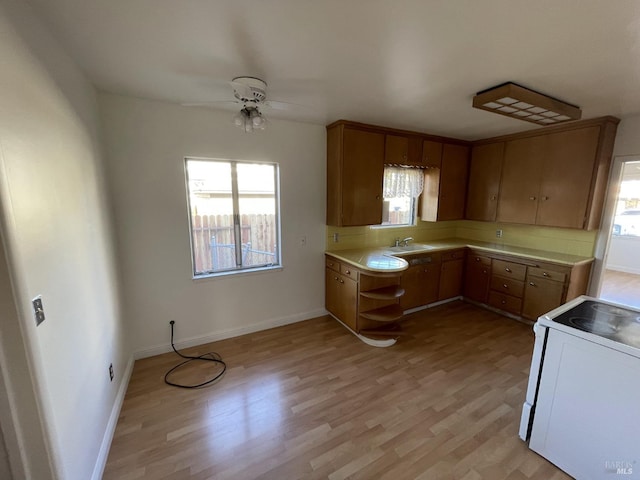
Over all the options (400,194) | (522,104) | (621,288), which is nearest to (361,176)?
(400,194)

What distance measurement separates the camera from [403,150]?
332 cm

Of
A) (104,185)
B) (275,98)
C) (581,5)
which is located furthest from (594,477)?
(104,185)

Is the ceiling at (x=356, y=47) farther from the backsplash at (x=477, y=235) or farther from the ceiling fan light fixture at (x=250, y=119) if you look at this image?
the backsplash at (x=477, y=235)

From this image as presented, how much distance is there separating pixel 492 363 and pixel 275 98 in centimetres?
318

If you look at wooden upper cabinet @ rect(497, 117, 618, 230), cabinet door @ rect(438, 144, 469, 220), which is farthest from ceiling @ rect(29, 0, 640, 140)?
cabinet door @ rect(438, 144, 469, 220)

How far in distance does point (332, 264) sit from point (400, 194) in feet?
4.63

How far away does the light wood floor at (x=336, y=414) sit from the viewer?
61.3 inches

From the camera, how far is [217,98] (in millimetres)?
2283

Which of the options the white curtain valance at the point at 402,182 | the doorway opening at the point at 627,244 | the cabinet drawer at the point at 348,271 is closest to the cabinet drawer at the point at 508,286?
the white curtain valance at the point at 402,182

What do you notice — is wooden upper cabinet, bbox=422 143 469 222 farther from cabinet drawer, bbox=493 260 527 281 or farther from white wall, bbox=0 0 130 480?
white wall, bbox=0 0 130 480

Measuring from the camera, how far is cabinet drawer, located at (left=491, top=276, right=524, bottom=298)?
10.7 feet

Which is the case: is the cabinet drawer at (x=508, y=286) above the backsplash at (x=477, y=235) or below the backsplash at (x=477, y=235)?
below

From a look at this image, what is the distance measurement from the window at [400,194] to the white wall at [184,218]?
97cm

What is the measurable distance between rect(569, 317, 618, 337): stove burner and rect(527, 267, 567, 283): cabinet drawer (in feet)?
5.46
